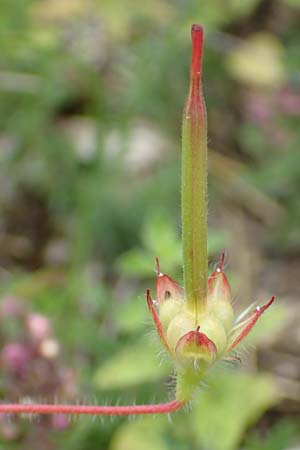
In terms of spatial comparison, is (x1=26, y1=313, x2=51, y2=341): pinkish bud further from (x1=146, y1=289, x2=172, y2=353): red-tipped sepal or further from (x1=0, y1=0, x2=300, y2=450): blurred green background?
(x1=146, y1=289, x2=172, y2=353): red-tipped sepal

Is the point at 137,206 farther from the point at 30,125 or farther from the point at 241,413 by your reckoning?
the point at 241,413

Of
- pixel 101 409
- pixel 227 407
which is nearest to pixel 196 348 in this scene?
pixel 101 409

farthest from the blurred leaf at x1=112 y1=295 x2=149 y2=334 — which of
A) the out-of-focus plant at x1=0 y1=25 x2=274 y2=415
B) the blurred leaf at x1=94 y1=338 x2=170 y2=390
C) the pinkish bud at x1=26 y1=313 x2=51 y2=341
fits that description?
the out-of-focus plant at x1=0 y1=25 x2=274 y2=415

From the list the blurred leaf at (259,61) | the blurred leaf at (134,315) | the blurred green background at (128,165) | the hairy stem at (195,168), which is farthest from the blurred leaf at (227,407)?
the blurred leaf at (259,61)

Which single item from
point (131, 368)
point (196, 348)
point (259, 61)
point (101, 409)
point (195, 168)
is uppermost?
point (259, 61)

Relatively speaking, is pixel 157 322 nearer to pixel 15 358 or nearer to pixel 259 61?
pixel 15 358

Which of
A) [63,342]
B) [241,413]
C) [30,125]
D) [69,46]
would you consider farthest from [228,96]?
[241,413]
